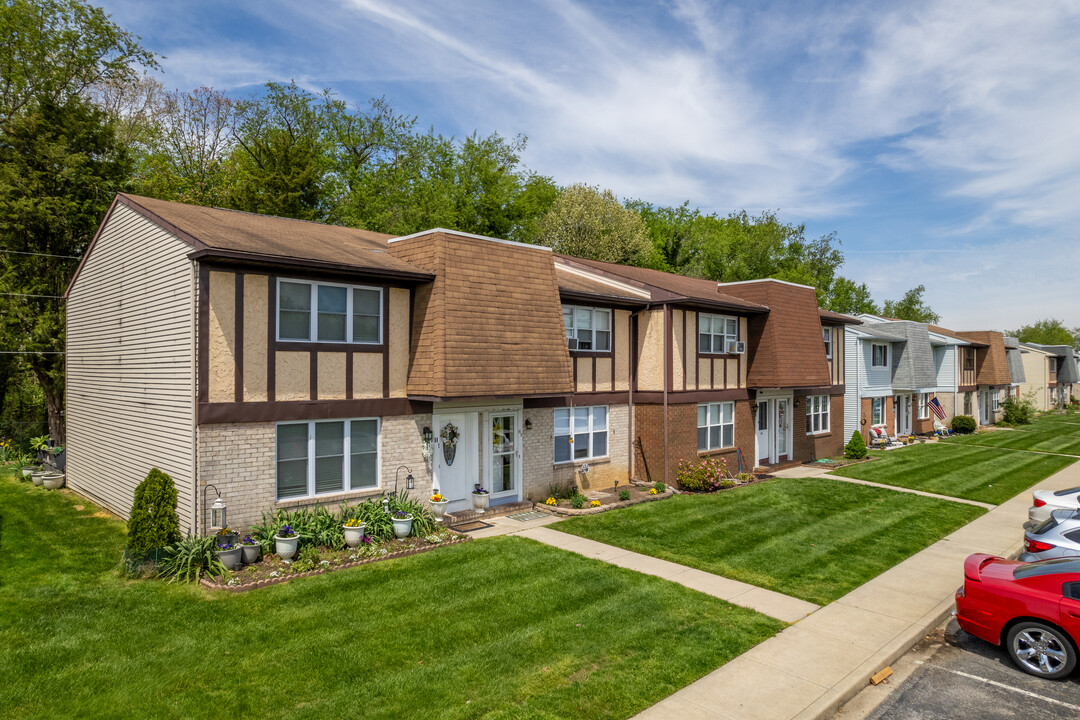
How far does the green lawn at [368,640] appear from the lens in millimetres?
7367

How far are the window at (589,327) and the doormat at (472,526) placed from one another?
19.4 ft

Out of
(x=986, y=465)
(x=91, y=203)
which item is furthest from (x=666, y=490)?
(x=91, y=203)

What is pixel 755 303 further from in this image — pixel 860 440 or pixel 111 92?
pixel 111 92

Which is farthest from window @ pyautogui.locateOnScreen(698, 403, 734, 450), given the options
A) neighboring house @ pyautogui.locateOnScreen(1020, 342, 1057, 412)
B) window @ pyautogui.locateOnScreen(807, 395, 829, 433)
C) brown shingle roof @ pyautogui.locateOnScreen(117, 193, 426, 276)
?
neighboring house @ pyautogui.locateOnScreen(1020, 342, 1057, 412)

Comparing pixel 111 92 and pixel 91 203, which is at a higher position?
pixel 111 92

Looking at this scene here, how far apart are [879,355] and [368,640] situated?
108 feet

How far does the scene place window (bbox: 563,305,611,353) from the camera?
61.7 ft

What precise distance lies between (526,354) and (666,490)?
7.17 meters

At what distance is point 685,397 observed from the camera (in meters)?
20.7

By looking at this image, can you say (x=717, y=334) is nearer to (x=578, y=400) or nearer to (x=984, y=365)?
(x=578, y=400)

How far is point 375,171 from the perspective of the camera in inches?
1775

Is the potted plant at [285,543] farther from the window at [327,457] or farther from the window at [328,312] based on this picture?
the window at [328,312]

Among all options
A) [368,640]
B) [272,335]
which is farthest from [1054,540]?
[272,335]

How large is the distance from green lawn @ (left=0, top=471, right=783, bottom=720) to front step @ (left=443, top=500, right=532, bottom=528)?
2597 millimetres
